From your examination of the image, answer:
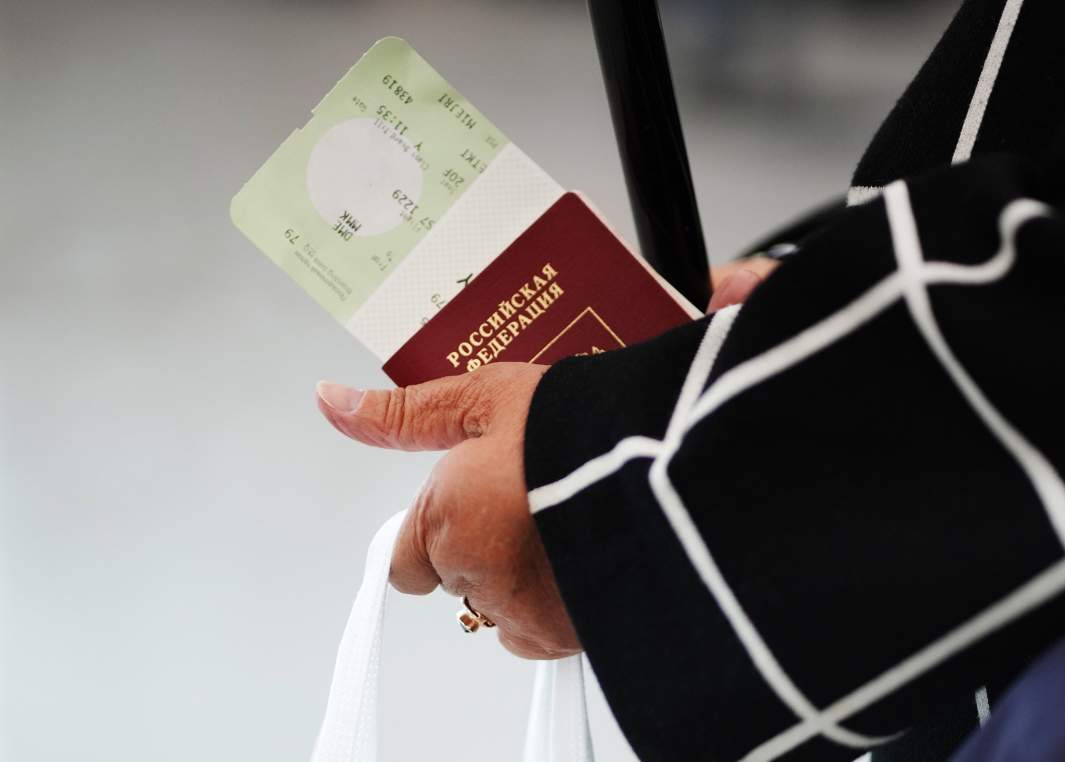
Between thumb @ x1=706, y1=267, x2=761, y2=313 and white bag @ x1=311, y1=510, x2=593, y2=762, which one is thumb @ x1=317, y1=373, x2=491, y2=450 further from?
thumb @ x1=706, y1=267, x2=761, y2=313

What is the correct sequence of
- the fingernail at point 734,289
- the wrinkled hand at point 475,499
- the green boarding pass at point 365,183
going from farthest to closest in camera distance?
the fingernail at point 734,289
the green boarding pass at point 365,183
the wrinkled hand at point 475,499

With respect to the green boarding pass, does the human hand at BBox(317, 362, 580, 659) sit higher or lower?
lower

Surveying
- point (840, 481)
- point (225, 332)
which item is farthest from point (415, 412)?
point (225, 332)

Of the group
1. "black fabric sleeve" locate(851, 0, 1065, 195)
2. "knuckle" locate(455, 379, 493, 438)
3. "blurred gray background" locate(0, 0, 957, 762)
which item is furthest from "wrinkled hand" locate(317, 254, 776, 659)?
"blurred gray background" locate(0, 0, 957, 762)

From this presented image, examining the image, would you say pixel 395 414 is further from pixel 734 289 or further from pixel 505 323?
pixel 734 289

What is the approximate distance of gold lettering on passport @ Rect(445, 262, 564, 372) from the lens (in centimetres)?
56

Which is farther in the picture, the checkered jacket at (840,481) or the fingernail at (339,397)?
the fingernail at (339,397)

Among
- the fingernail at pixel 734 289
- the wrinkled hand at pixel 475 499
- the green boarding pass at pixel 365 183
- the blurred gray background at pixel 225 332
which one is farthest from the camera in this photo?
the blurred gray background at pixel 225 332

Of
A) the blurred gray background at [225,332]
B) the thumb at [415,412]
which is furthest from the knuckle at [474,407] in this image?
the blurred gray background at [225,332]

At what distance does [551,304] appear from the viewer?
568mm

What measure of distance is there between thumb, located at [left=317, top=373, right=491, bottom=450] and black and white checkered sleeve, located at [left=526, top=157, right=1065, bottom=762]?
0.10m

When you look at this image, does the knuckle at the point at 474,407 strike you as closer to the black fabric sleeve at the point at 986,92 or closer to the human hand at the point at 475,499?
the human hand at the point at 475,499

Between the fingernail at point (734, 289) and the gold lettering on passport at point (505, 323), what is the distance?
0.53ft

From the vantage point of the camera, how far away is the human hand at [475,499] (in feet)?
1.53
